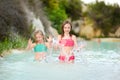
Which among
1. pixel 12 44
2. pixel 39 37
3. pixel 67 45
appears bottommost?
pixel 12 44

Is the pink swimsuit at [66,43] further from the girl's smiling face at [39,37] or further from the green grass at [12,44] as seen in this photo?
the green grass at [12,44]

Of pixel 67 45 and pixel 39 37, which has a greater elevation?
pixel 39 37

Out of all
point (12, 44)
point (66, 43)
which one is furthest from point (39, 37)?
point (12, 44)

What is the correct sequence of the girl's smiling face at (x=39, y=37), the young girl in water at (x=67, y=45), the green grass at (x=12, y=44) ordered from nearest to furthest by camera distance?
the young girl in water at (x=67, y=45), the girl's smiling face at (x=39, y=37), the green grass at (x=12, y=44)

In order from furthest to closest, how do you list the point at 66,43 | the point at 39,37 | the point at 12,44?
the point at 12,44 < the point at 39,37 < the point at 66,43

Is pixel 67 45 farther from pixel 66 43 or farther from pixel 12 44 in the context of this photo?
pixel 12 44

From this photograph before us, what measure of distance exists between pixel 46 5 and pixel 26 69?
34.5 m

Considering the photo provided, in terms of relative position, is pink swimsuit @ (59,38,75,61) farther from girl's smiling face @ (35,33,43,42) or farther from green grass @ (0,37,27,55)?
green grass @ (0,37,27,55)

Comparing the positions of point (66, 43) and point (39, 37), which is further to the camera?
point (39, 37)

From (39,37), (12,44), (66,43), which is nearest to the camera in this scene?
(66,43)

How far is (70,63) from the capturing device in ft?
37.8

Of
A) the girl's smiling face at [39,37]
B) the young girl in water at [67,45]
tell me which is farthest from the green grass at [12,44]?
the young girl in water at [67,45]

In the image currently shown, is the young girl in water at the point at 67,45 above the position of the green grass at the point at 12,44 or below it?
above

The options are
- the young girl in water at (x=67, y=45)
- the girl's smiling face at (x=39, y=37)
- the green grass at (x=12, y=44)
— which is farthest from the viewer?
the green grass at (x=12, y=44)
